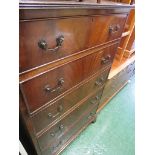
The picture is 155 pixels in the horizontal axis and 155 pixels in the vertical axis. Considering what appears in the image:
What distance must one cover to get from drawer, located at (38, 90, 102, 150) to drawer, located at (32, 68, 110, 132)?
0.31 ft

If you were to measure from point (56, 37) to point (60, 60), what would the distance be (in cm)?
13

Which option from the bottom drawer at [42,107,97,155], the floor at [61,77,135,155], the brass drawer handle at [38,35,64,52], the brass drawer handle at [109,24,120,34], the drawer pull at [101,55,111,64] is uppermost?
the brass drawer handle at [109,24,120,34]

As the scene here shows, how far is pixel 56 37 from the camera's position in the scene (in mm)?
637

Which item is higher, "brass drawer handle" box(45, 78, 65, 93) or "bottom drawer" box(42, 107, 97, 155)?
"brass drawer handle" box(45, 78, 65, 93)

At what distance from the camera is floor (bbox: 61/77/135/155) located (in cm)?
147

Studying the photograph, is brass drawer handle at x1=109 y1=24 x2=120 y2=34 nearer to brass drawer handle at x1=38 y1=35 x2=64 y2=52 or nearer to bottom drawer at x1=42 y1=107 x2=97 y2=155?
brass drawer handle at x1=38 y1=35 x2=64 y2=52

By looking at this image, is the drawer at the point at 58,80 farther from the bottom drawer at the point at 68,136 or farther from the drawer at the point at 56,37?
the bottom drawer at the point at 68,136

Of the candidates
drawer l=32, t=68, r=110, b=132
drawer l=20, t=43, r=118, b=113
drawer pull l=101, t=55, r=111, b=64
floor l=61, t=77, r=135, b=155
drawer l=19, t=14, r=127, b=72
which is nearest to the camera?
drawer l=19, t=14, r=127, b=72

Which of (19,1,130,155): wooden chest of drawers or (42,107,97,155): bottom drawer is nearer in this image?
(19,1,130,155): wooden chest of drawers

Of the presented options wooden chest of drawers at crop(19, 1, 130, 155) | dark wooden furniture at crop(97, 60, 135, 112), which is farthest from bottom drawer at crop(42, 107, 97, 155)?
dark wooden furniture at crop(97, 60, 135, 112)

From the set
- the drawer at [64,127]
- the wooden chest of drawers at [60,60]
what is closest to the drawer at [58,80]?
the wooden chest of drawers at [60,60]

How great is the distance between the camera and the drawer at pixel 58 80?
27.0 inches

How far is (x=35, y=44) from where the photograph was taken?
576mm
